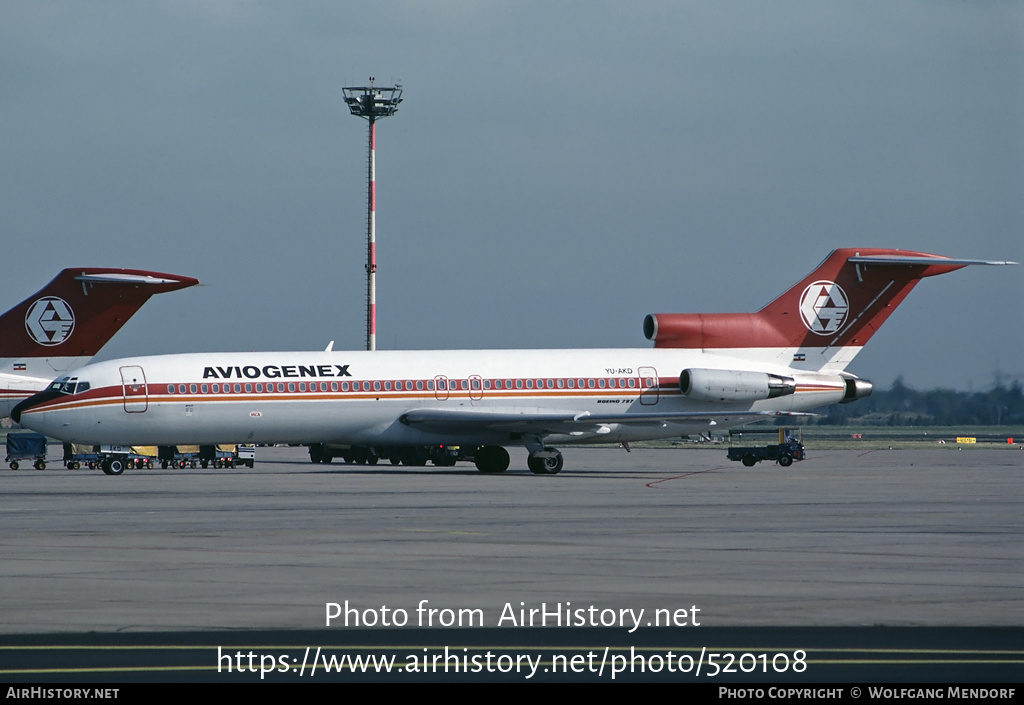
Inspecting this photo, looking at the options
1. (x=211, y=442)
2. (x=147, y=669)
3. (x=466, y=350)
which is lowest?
(x=147, y=669)

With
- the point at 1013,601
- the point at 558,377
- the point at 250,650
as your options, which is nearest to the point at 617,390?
the point at 558,377

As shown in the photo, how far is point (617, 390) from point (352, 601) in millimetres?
33933

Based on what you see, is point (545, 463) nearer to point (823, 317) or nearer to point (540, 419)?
point (540, 419)

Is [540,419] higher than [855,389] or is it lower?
lower

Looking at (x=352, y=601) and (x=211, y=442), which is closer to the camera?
(x=352, y=601)

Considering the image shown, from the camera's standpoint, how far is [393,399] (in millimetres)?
47562

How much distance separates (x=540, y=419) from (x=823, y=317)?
12.4 metres

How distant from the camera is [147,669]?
36.8 ft

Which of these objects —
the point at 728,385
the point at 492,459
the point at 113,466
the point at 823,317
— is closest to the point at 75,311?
the point at 113,466

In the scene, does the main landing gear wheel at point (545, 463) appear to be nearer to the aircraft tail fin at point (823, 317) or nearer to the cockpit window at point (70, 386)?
the aircraft tail fin at point (823, 317)

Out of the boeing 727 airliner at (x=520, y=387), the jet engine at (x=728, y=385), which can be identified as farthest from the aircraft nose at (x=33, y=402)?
the jet engine at (x=728, y=385)

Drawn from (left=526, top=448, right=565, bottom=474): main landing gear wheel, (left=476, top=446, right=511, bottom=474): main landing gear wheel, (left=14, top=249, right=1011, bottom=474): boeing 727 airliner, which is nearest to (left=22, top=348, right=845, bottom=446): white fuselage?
(left=14, top=249, right=1011, bottom=474): boeing 727 airliner

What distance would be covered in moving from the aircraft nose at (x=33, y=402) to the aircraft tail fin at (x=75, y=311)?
4.48 m

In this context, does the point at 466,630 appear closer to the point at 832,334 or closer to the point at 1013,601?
the point at 1013,601
